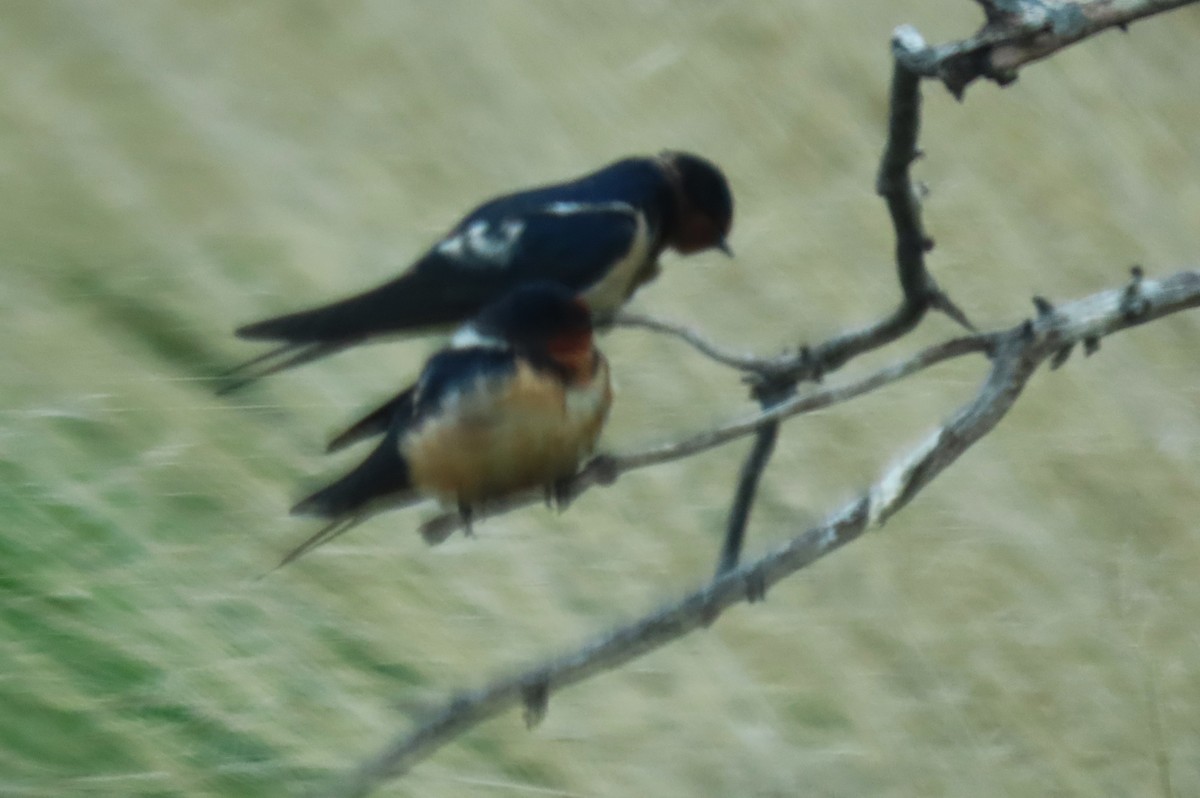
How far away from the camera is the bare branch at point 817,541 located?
818 mm

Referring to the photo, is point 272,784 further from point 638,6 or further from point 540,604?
point 638,6

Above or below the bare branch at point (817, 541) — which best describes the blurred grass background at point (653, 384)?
above

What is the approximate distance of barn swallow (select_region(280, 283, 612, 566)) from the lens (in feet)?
3.28

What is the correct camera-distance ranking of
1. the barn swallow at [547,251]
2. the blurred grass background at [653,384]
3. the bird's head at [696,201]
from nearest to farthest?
the barn swallow at [547,251]
the bird's head at [696,201]
the blurred grass background at [653,384]

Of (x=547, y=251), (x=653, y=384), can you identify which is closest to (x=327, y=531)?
(x=547, y=251)

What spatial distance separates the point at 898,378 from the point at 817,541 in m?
0.10

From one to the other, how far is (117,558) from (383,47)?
3.11 ft

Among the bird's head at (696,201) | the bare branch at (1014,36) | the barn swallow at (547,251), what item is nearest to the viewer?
the bare branch at (1014,36)

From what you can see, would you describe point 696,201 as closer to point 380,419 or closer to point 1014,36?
point 380,419

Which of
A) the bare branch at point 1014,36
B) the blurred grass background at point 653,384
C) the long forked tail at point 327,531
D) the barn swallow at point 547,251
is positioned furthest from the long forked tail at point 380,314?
the blurred grass background at point 653,384

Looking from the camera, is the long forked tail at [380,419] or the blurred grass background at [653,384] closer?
the long forked tail at [380,419]

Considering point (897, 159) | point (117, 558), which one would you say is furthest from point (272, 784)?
point (897, 159)

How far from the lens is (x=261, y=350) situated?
2.21 meters

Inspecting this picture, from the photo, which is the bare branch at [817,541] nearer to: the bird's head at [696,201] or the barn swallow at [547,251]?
the barn swallow at [547,251]
